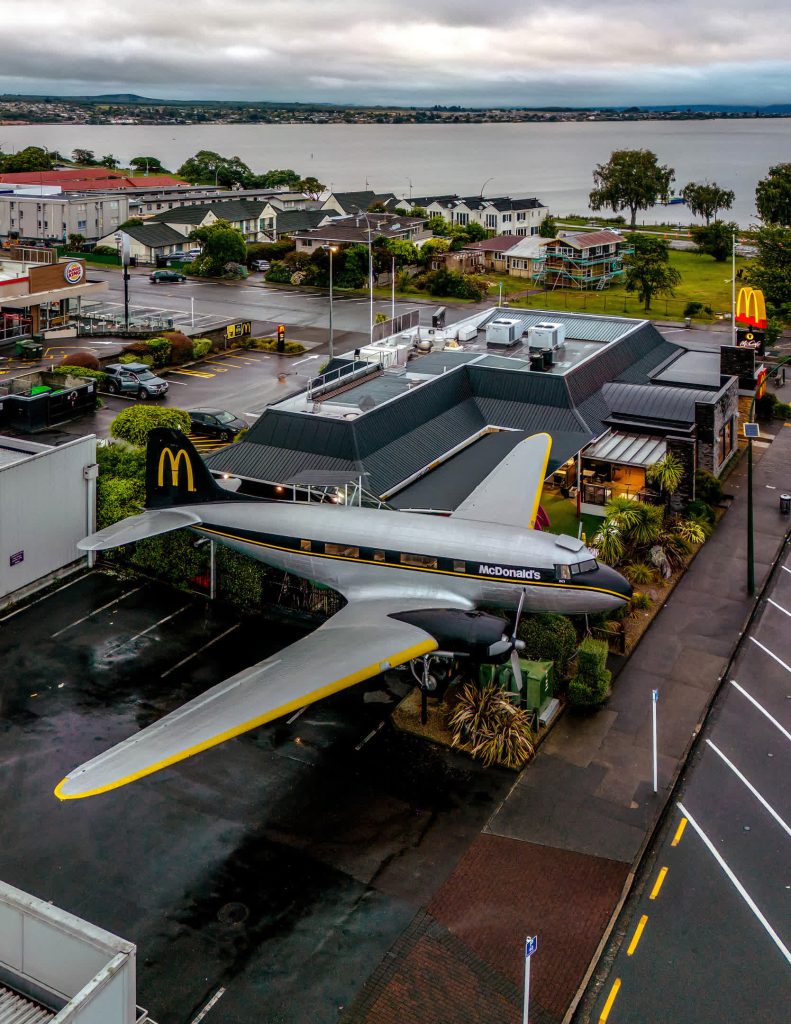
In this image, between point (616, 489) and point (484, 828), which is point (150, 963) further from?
point (616, 489)

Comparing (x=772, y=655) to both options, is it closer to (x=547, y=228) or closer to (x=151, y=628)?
(x=151, y=628)

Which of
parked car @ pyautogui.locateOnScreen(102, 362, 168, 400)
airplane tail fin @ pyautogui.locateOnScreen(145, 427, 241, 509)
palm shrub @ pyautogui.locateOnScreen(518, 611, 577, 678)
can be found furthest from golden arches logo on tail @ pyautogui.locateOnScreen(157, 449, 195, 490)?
parked car @ pyautogui.locateOnScreen(102, 362, 168, 400)

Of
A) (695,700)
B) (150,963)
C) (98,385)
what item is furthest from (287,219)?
(150,963)

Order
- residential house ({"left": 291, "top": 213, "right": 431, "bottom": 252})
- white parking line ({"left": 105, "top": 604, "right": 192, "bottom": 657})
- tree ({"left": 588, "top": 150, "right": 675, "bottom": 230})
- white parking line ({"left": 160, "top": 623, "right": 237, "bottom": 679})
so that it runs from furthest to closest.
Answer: tree ({"left": 588, "top": 150, "right": 675, "bottom": 230}) < residential house ({"left": 291, "top": 213, "right": 431, "bottom": 252}) < white parking line ({"left": 105, "top": 604, "right": 192, "bottom": 657}) < white parking line ({"left": 160, "top": 623, "right": 237, "bottom": 679})

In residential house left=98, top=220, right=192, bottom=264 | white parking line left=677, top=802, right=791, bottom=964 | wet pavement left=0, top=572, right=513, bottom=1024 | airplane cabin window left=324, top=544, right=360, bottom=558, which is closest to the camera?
wet pavement left=0, top=572, right=513, bottom=1024

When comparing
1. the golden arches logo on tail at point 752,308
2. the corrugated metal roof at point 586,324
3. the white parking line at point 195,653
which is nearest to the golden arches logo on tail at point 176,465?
the white parking line at point 195,653

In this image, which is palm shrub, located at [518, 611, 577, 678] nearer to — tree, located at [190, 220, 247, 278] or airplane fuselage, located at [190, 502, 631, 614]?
airplane fuselage, located at [190, 502, 631, 614]

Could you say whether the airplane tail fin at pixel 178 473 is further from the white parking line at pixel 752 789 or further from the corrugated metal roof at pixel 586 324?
the corrugated metal roof at pixel 586 324
